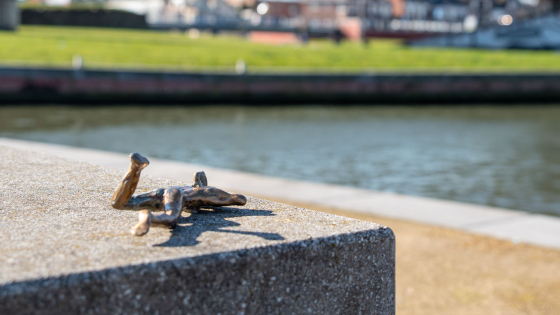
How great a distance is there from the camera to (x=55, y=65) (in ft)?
78.8

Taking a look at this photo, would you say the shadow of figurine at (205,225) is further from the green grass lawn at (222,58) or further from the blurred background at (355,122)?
the green grass lawn at (222,58)

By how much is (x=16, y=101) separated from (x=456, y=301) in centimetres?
2043

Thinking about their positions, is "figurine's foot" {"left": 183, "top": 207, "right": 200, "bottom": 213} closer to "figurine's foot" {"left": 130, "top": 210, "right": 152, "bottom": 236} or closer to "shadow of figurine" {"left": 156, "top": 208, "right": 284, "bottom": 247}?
"shadow of figurine" {"left": 156, "top": 208, "right": 284, "bottom": 247}

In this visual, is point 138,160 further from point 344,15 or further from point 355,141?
point 344,15

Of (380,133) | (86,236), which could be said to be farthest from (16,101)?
(86,236)

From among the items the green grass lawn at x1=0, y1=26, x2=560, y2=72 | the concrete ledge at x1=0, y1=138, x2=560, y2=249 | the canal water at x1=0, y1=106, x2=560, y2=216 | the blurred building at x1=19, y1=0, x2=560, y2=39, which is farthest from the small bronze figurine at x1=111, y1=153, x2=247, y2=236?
the blurred building at x1=19, y1=0, x2=560, y2=39

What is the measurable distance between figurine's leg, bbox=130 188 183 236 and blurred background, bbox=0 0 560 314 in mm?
2721

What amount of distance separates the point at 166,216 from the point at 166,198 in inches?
5.1

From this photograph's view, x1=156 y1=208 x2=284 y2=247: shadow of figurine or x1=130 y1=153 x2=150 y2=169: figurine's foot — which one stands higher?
x1=130 y1=153 x2=150 y2=169: figurine's foot

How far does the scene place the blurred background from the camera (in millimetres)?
5512

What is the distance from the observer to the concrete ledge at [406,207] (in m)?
→ 6.42

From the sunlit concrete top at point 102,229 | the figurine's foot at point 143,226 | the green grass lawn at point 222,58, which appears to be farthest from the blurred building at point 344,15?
the figurine's foot at point 143,226

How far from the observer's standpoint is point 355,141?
17.1 m

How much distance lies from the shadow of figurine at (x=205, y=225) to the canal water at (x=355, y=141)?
20.5ft
